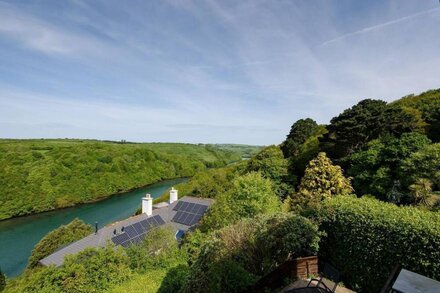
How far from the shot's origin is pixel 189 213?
2647 cm

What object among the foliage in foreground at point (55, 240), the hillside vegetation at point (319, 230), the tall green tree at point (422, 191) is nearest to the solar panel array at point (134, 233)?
the hillside vegetation at point (319, 230)

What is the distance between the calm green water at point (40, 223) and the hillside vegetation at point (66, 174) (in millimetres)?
3127

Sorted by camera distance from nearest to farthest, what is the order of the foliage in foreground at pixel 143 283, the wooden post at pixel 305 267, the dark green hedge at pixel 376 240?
the dark green hedge at pixel 376 240 → the wooden post at pixel 305 267 → the foliage in foreground at pixel 143 283

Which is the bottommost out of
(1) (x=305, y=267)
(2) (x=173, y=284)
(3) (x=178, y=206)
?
(3) (x=178, y=206)

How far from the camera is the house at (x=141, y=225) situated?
19945mm

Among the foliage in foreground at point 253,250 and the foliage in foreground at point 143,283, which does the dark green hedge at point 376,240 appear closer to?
the foliage in foreground at point 253,250

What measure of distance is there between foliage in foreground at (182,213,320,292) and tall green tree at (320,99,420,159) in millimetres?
17160

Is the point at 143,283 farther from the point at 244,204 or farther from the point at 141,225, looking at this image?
the point at 141,225

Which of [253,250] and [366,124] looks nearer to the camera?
[253,250]

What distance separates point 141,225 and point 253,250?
1735 centimetres

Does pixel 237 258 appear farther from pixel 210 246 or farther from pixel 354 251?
pixel 354 251

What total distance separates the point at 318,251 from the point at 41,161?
6863 centimetres

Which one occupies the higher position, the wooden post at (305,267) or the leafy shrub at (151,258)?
the wooden post at (305,267)

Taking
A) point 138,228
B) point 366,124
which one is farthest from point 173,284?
point 366,124
